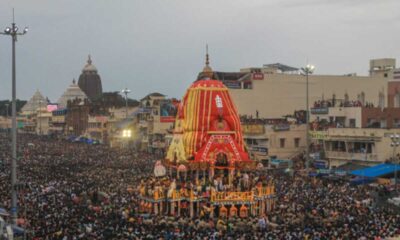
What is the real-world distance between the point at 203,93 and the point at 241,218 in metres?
8.44

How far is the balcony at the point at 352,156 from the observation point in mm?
49469

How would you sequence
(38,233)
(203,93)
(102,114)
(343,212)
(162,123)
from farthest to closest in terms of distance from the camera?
(102,114)
(162,123)
(203,93)
(343,212)
(38,233)

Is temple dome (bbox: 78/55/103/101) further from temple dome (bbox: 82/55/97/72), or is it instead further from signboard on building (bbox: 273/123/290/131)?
signboard on building (bbox: 273/123/290/131)

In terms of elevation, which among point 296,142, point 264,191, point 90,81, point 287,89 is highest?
point 90,81

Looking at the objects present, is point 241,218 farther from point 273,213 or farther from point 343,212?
point 343,212

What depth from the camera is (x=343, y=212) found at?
32.8 meters

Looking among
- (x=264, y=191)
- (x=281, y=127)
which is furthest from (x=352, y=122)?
(x=264, y=191)

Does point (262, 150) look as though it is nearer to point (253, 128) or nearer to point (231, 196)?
point (253, 128)

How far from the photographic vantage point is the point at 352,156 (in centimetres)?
5138

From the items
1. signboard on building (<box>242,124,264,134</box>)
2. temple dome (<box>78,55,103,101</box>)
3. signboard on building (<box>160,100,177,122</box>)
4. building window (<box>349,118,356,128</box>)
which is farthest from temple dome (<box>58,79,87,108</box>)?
building window (<box>349,118,356,128</box>)

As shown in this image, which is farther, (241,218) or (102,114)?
(102,114)

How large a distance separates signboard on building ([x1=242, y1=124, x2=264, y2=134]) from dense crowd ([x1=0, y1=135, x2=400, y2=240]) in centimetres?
1156

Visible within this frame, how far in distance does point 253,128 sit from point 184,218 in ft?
101

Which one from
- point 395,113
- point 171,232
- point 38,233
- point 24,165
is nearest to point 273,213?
point 171,232
